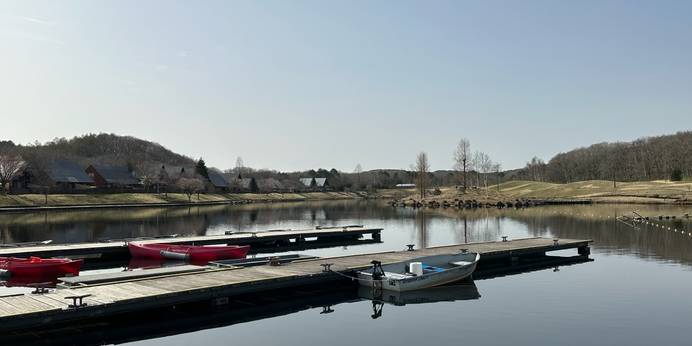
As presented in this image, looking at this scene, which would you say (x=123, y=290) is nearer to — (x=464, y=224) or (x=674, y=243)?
(x=674, y=243)

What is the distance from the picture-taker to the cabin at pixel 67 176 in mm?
134375

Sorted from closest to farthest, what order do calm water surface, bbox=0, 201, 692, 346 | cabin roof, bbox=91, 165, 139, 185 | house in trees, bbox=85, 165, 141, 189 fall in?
calm water surface, bbox=0, 201, 692, 346 → house in trees, bbox=85, 165, 141, 189 → cabin roof, bbox=91, 165, 139, 185

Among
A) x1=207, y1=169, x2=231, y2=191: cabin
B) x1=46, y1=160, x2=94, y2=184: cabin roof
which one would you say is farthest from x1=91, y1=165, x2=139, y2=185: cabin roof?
x1=207, y1=169, x2=231, y2=191: cabin

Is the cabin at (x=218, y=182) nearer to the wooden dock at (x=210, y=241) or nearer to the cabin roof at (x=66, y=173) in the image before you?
the cabin roof at (x=66, y=173)

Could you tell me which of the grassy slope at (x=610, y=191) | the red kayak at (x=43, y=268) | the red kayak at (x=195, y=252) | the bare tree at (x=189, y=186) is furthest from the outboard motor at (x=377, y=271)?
the bare tree at (x=189, y=186)

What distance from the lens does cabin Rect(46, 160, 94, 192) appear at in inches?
5290

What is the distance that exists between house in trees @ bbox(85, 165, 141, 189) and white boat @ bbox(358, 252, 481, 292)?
425 ft

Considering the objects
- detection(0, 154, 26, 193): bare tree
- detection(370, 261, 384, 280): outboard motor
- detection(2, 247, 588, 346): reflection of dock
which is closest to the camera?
detection(2, 247, 588, 346): reflection of dock

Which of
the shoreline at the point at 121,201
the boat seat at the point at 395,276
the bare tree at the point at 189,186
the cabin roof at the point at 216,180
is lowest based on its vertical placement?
the boat seat at the point at 395,276

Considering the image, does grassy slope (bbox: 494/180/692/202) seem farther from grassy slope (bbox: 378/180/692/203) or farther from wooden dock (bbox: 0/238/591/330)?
wooden dock (bbox: 0/238/591/330)

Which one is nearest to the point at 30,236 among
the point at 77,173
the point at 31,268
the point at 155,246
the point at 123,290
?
the point at 155,246

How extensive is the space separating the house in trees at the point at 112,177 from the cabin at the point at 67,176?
10.9 ft

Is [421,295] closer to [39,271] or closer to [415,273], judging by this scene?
[415,273]

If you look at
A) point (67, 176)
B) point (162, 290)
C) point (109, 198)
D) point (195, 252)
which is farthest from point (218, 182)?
point (162, 290)
